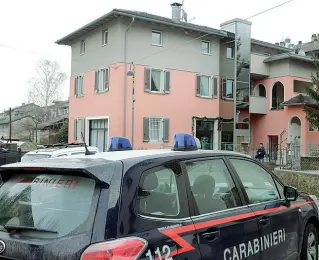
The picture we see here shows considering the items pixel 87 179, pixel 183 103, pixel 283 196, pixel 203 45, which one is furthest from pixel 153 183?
pixel 203 45

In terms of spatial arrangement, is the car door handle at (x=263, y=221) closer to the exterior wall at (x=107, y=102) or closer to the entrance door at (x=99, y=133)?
the exterior wall at (x=107, y=102)

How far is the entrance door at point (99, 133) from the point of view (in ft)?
81.4

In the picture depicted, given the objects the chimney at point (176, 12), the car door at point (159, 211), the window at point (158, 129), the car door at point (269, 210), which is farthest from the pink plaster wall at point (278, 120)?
the car door at point (159, 211)

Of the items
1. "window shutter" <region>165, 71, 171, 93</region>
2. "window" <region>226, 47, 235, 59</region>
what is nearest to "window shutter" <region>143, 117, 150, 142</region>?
"window shutter" <region>165, 71, 171, 93</region>

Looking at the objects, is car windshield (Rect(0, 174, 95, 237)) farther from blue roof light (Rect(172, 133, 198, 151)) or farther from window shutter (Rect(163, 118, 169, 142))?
window shutter (Rect(163, 118, 169, 142))

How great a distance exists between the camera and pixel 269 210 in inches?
156

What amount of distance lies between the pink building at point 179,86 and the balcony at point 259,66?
73 millimetres

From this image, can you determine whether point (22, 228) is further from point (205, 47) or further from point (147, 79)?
point (205, 47)

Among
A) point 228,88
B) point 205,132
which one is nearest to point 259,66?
point 228,88

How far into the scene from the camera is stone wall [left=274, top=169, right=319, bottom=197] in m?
12.1

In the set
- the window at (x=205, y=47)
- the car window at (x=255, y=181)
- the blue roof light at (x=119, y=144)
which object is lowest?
the car window at (x=255, y=181)

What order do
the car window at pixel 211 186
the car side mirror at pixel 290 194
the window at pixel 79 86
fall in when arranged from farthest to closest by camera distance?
the window at pixel 79 86 → the car side mirror at pixel 290 194 → the car window at pixel 211 186

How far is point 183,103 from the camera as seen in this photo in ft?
84.6

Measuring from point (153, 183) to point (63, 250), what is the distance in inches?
32.4
